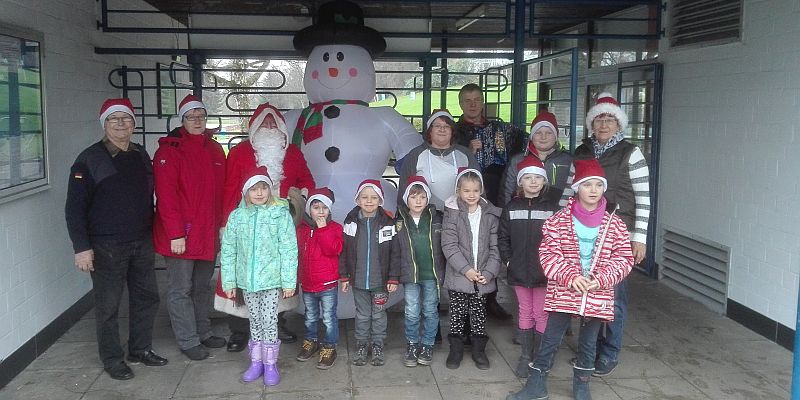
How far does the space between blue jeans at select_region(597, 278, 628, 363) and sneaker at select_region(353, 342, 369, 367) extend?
1405 millimetres

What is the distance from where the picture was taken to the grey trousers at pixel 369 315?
412cm

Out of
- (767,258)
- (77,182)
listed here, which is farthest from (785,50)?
(77,182)

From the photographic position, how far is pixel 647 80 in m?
6.33

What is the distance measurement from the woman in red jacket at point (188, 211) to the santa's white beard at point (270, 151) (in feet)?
0.80

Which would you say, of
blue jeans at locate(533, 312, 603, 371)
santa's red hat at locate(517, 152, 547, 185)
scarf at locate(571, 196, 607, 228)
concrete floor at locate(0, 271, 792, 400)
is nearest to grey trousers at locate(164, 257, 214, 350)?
concrete floor at locate(0, 271, 792, 400)

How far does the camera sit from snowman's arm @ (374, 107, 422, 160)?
15.7 ft

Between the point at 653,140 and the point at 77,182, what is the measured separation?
4.76 meters

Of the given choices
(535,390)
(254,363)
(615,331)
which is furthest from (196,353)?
(615,331)

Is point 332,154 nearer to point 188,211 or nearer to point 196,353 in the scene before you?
point 188,211

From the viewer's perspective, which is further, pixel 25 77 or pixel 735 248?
pixel 735 248

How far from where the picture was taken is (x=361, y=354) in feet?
13.7

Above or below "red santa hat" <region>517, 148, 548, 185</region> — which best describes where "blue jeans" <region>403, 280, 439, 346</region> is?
below

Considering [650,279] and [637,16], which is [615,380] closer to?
[650,279]

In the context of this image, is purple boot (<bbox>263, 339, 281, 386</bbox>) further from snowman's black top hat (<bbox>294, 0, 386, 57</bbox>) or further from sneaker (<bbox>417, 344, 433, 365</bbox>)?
snowman's black top hat (<bbox>294, 0, 386, 57</bbox>)
